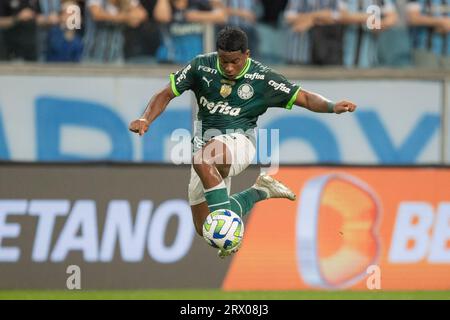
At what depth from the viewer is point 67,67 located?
57.9 ft

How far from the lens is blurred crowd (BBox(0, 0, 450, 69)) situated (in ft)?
56.7

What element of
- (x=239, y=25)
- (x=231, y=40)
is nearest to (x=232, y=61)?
(x=231, y=40)

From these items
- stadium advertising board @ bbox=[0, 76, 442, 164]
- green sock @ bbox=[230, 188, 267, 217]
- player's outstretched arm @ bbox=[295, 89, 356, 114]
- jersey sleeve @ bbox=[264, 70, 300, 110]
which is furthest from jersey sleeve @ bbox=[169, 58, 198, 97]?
stadium advertising board @ bbox=[0, 76, 442, 164]

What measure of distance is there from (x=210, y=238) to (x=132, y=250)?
4368mm

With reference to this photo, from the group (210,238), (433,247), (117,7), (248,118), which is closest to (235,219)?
(210,238)

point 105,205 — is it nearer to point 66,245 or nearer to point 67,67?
point 66,245

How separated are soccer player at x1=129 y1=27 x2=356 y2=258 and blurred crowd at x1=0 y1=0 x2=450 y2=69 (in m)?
5.03

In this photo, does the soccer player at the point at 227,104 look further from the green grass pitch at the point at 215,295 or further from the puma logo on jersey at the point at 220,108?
the green grass pitch at the point at 215,295

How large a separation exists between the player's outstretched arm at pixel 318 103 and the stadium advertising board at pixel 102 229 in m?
4.01

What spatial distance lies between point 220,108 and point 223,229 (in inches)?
56.0

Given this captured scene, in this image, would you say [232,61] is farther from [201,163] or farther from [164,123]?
[164,123]

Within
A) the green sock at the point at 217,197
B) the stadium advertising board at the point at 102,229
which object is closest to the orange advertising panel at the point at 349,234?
the stadium advertising board at the point at 102,229

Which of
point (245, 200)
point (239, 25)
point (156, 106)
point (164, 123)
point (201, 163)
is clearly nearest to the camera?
point (201, 163)

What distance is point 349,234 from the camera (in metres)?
16.3
